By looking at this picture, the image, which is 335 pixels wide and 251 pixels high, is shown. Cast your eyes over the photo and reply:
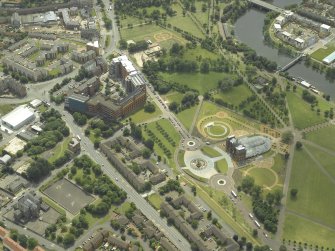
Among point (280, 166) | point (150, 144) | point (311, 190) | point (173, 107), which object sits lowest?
point (311, 190)

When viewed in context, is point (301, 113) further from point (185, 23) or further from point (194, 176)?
point (185, 23)

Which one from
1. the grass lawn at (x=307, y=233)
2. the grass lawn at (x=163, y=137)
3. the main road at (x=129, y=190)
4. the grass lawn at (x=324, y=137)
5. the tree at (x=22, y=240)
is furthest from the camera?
the grass lawn at (x=324, y=137)

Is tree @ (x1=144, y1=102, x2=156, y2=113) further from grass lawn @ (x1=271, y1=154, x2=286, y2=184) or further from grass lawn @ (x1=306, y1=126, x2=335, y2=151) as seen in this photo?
grass lawn @ (x1=306, y1=126, x2=335, y2=151)

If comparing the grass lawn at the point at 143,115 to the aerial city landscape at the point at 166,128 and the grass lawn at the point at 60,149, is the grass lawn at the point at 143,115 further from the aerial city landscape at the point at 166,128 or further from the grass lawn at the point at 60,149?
the grass lawn at the point at 60,149

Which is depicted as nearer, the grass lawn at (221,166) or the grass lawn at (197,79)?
the grass lawn at (221,166)

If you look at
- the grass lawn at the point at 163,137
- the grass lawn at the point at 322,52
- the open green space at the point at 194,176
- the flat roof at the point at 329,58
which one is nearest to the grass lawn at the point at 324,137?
the open green space at the point at 194,176

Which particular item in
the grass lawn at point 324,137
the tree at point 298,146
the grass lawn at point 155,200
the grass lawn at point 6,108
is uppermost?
the grass lawn at point 6,108

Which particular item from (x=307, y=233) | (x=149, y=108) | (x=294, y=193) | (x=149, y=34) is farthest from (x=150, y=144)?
(x=149, y=34)
